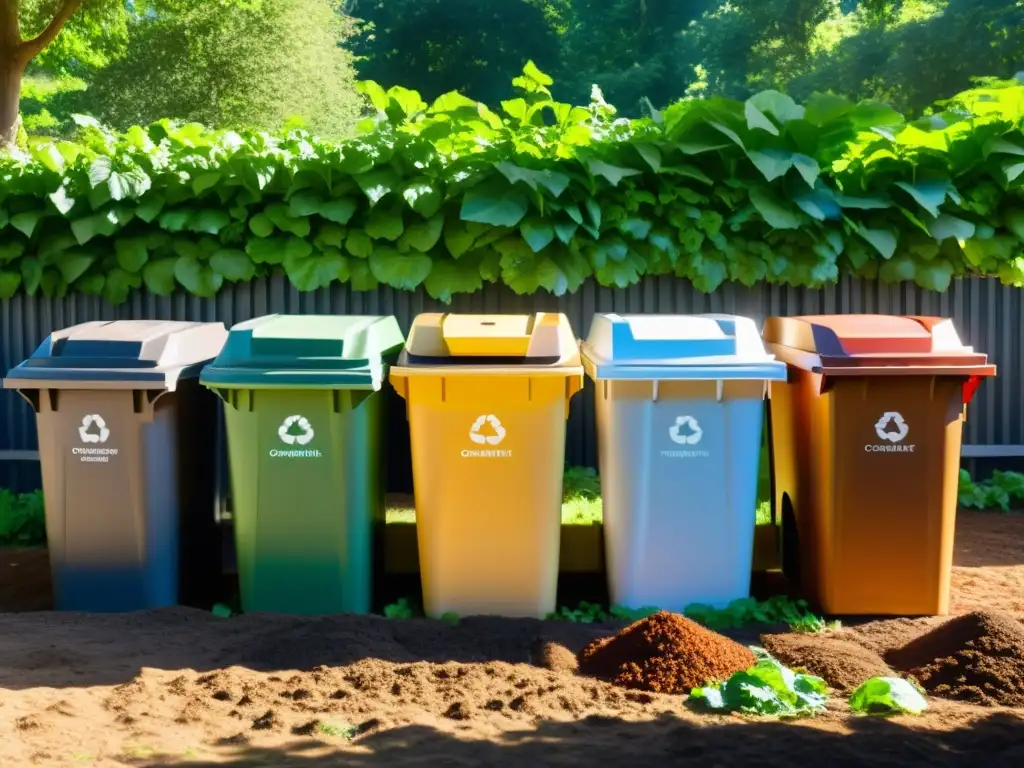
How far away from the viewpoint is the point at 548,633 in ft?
17.4

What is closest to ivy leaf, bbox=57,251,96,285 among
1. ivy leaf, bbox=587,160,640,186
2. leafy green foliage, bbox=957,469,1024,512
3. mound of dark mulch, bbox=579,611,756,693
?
ivy leaf, bbox=587,160,640,186

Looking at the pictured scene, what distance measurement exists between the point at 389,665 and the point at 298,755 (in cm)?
102

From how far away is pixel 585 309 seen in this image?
8.02 metres

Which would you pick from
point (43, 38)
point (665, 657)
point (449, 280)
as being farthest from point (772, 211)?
point (43, 38)

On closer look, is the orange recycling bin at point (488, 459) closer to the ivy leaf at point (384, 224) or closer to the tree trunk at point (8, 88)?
the ivy leaf at point (384, 224)

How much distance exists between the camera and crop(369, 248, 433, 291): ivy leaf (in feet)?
24.8

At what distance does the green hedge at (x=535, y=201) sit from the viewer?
7.48 meters

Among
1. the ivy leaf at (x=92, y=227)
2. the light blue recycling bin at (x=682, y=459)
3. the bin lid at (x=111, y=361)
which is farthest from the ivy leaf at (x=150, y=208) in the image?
the light blue recycling bin at (x=682, y=459)

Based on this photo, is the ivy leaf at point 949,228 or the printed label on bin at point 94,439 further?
the ivy leaf at point 949,228

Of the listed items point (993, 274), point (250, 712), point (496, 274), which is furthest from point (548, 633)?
point (993, 274)

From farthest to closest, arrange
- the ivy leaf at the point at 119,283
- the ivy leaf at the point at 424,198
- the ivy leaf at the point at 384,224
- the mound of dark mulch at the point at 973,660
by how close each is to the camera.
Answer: the ivy leaf at the point at 119,283 < the ivy leaf at the point at 384,224 < the ivy leaf at the point at 424,198 < the mound of dark mulch at the point at 973,660

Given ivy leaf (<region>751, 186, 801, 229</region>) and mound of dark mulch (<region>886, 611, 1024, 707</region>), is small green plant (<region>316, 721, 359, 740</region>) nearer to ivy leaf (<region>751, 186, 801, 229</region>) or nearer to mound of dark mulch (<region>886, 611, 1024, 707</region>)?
mound of dark mulch (<region>886, 611, 1024, 707</region>)

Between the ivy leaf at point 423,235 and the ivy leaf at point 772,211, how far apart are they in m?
1.97

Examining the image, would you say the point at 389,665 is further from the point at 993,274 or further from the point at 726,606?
the point at 993,274
